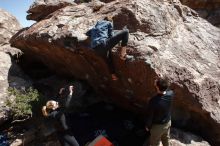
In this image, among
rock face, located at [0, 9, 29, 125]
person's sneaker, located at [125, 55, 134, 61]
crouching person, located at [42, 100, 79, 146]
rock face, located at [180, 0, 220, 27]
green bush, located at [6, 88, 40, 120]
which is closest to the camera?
crouching person, located at [42, 100, 79, 146]

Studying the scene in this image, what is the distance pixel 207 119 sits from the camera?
1229cm

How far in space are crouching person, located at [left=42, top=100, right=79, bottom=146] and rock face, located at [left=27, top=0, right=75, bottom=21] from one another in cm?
904

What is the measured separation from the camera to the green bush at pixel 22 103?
44.3ft

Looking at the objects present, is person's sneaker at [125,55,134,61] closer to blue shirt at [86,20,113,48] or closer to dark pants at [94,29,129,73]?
dark pants at [94,29,129,73]

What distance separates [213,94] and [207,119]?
962 millimetres

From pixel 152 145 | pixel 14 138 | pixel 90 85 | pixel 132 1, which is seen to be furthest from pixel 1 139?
pixel 132 1

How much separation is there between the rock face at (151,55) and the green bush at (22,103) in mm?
2060

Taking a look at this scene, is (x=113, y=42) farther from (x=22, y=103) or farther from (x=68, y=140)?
(x=22, y=103)

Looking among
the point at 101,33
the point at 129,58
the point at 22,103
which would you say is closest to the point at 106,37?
the point at 101,33

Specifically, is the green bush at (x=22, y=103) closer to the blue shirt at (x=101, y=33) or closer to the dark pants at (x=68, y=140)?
the dark pants at (x=68, y=140)

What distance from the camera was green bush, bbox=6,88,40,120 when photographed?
1352cm

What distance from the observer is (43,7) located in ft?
60.6

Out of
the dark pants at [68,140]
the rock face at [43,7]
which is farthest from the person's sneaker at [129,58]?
the rock face at [43,7]

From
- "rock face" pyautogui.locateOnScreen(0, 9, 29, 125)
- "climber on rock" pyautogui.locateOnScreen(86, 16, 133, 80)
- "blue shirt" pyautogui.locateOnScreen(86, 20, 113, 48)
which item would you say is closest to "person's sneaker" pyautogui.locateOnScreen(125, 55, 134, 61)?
"climber on rock" pyautogui.locateOnScreen(86, 16, 133, 80)
